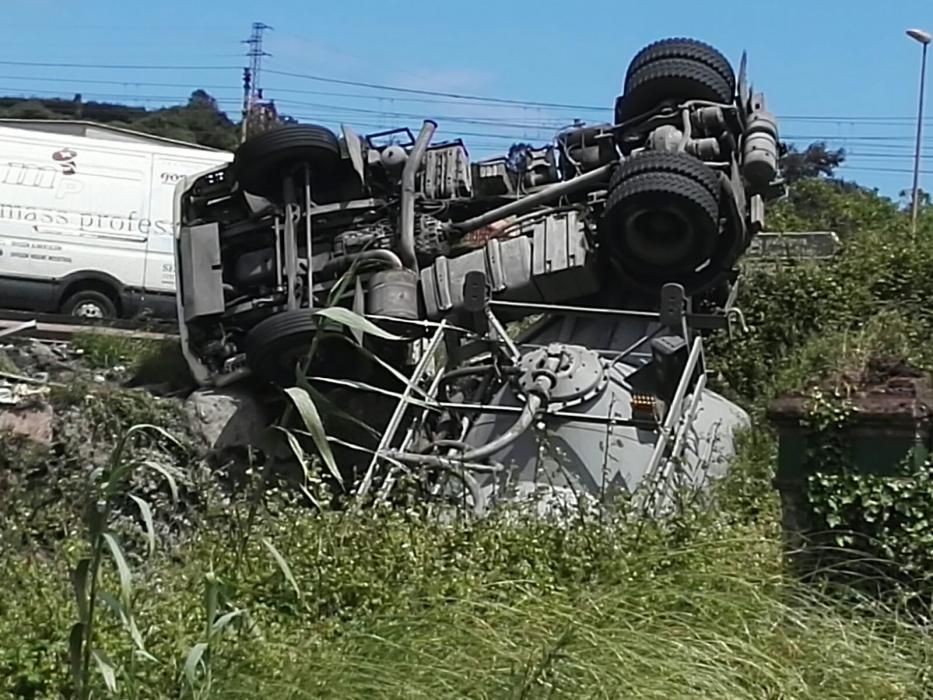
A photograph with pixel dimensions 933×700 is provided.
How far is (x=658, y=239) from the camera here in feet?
31.2

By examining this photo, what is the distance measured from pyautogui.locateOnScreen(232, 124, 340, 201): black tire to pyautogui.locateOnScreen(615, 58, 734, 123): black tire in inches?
80.5

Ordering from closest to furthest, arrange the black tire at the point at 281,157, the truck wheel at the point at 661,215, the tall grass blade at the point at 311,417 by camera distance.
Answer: the tall grass blade at the point at 311,417 < the truck wheel at the point at 661,215 < the black tire at the point at 281,157

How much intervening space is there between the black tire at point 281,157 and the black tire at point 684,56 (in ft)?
7.06

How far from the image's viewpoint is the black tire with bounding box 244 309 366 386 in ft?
31.0

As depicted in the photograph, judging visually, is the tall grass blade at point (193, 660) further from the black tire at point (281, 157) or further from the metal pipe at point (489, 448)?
the black tire at point (281, 157)

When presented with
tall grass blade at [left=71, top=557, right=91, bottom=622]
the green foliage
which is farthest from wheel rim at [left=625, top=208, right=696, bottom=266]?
the green foliage

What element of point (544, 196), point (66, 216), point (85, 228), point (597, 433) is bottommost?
point (597, 433)

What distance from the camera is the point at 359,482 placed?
786cm

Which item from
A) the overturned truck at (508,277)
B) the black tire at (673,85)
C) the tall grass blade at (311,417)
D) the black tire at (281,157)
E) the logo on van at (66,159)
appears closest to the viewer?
the tall grass blade at (311,417)

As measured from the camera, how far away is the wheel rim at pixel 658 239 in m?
9.41

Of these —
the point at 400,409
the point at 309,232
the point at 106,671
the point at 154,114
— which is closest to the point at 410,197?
the point at 309,232

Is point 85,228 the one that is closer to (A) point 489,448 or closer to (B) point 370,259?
(B) point 370,259

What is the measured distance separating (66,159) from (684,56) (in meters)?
9.18

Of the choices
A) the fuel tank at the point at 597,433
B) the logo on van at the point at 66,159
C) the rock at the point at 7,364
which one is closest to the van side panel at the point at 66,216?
the logo on van at the point at 66,159
